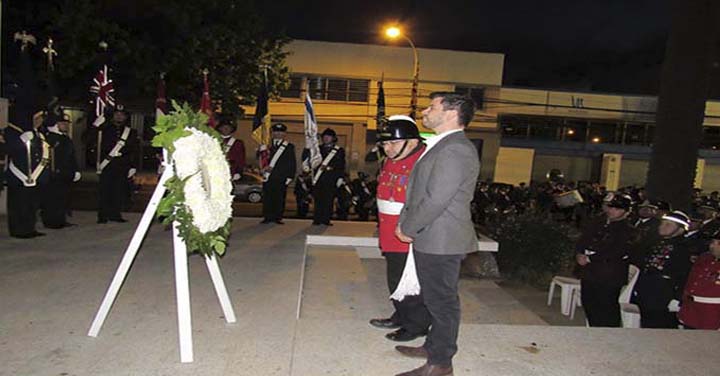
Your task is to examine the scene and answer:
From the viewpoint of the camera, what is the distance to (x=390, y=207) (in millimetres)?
3930

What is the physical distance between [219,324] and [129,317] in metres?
0.69

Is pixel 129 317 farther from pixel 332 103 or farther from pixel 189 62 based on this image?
pixel 332 103

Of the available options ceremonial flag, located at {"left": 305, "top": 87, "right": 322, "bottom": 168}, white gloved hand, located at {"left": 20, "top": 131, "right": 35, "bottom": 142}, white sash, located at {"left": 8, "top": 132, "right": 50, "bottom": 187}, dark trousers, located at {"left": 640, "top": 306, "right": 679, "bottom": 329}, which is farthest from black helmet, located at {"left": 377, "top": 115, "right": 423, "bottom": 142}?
white gloved hand, located at {"left": 20, "top": 131, "right": 35, "bottom": 142}

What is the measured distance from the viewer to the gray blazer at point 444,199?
2924 mm

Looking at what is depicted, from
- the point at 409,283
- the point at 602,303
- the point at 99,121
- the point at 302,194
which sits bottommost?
the point at 302,194

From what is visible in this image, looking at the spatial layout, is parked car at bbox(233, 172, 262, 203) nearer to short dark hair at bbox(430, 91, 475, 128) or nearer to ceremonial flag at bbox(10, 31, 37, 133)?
ceremonial flag at bbox(10, 31, 37, 133)

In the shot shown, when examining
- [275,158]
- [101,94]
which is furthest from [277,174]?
[101,94]

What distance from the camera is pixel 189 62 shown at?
49.8 ft

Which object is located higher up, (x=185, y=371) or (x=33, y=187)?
(x=33, y=187)

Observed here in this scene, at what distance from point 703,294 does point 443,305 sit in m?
2.94

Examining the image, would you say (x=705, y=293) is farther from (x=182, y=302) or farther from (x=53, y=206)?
(x=53, y=206)

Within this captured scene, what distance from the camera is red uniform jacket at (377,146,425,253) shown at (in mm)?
3857

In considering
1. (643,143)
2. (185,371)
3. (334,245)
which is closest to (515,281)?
(334,245)

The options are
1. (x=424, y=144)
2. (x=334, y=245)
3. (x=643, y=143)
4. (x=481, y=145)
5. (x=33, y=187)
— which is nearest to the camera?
(x=424, y=144)
